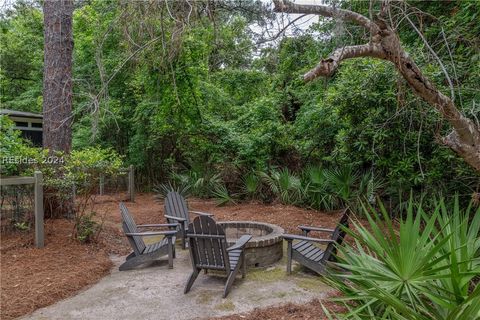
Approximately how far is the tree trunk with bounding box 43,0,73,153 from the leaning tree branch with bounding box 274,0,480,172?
15.3 feet

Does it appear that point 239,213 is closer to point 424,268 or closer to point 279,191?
point 279,191

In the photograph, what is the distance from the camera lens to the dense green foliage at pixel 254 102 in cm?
461

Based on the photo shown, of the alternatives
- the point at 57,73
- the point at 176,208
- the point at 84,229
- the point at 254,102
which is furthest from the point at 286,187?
the point at 57,73

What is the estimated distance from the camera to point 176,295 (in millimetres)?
3949

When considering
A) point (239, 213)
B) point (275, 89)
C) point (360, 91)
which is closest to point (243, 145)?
point (239, 213)

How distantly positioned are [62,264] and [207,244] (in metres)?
2.14

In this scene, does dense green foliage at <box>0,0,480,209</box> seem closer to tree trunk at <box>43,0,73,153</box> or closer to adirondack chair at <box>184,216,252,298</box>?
tree trunk at <box>43,0,73,153</box>

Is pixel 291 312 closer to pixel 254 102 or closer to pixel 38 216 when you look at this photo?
pixel 38 216

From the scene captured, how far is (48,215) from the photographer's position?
6.01 meters

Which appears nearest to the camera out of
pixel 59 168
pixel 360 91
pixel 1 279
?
pixel 1 279

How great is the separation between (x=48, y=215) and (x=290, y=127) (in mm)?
6350

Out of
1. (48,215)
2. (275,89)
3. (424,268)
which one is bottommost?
(48,215)

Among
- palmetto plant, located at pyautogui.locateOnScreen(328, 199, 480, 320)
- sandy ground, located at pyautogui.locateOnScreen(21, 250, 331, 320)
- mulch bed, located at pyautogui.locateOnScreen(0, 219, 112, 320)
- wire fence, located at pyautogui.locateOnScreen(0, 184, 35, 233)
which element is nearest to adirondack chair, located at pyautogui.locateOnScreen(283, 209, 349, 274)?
sandy ground, located at pyautogui.locateOnScreen(21, 250, 331, 320)

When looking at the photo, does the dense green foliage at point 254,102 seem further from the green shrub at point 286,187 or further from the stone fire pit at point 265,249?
the stone fire pit at point 265,249
